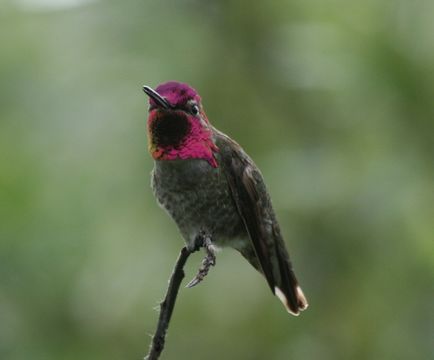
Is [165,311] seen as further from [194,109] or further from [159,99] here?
[194,109]

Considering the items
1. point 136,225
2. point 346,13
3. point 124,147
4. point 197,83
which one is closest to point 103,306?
point 136,225

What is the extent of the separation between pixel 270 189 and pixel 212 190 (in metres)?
1.66

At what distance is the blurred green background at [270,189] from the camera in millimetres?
5336

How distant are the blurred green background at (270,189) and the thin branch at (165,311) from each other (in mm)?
2362

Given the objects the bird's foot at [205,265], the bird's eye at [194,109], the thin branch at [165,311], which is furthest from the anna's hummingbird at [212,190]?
the thin branch at [165,311]

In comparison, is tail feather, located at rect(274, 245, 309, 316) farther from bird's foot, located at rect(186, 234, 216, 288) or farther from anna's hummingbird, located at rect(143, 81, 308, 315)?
bird's foot, located at rect(186, 234, 216, 288)

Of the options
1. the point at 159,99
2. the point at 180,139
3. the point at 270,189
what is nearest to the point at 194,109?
the point at 180,139

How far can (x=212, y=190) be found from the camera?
149 inches

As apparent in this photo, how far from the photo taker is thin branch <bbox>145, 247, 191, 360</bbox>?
2.65 meters

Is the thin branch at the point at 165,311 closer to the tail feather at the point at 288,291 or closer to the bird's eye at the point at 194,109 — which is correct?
the bird's eye at the point at 194,109

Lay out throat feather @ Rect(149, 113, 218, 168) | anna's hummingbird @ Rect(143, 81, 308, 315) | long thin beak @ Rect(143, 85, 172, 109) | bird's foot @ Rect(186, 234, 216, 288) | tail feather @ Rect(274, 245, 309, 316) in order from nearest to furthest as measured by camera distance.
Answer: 1. bird's foot @ Rect(186, 234, 216, 288)
2. long thin beak @ Rect(143, 85, 172, 109)
3. throat feather @ Rect(149, 113, 218, 168)
4. anna's hummingbird @ Rect(143, 81, 308, 315)
5. tail feather @ Rect(274, 245, 309, 316)

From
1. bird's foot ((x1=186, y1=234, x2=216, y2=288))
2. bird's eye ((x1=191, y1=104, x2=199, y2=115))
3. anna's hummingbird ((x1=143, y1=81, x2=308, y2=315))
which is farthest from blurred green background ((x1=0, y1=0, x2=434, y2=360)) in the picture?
bird's foot ((x1=186, y1=234, x2=216, y2=288))

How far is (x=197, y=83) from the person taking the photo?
5770 millimetres

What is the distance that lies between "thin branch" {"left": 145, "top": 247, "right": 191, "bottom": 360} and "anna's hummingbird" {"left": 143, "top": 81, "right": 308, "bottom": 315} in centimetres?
57
